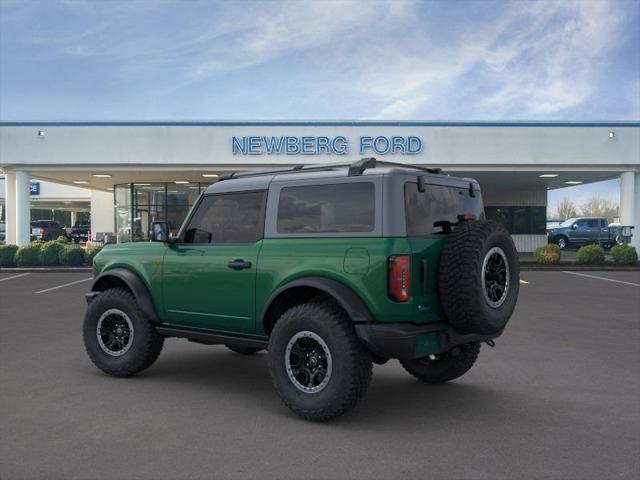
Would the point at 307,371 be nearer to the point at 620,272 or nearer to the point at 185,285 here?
the point at 185,285

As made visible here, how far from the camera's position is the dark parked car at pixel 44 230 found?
148ft

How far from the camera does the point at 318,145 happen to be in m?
24.1

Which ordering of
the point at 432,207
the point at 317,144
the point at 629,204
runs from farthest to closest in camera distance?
Answer: the point at 629,204 < the point at 317,144 < the point at 432,207

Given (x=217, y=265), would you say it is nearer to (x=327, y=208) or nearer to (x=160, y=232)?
(x=160, y=232)

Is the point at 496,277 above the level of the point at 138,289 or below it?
above

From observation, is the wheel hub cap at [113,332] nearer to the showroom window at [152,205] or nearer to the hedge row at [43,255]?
the hedge row at [43,255]

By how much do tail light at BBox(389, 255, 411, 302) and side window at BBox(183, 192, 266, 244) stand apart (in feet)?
4.81

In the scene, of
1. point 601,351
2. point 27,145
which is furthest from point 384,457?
point 27,145

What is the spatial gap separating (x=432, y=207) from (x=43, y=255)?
21.0 metres

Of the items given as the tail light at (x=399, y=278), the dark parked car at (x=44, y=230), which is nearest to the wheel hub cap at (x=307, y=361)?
the tail light at (x=399, y=278)

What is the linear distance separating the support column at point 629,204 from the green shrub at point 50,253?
71.1 feet

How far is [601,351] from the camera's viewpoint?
7.90 m

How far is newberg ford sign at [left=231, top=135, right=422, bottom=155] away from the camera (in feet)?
79.0

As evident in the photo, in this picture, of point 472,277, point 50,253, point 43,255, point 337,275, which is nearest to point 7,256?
point 43,255
